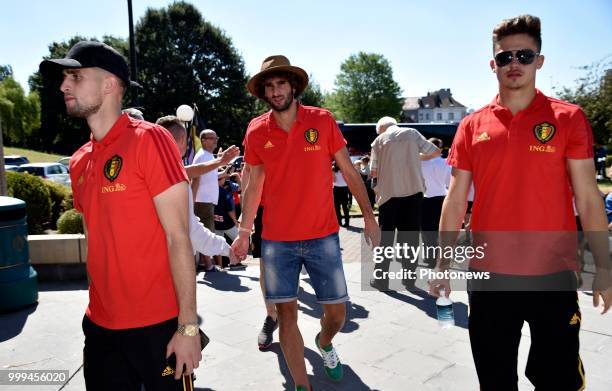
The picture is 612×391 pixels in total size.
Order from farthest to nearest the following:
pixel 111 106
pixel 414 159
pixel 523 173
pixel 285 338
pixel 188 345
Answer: pixel 414 159
pixel 285 338
pixel 523 173
pixel 111 106
pixel 188 345

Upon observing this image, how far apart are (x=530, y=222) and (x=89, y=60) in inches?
85.7

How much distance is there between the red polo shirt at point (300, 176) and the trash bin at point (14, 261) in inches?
141

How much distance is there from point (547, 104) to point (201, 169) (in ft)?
10.8

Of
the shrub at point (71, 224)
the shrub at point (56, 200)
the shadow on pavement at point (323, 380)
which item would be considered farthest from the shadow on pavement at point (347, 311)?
the shrub at point (56, 200)

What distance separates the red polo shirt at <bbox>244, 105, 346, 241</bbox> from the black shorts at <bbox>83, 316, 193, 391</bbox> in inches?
55.4

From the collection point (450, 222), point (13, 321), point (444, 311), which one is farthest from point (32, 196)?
point (450, 222)

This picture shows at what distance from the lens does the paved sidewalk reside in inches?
147

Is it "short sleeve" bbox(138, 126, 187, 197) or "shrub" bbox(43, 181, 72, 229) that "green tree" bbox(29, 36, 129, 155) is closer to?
"shrub" bbox(43, 181, 72, 229)

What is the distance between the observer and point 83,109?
2164mm

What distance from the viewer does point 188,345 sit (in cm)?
204

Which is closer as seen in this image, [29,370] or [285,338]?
[285,338]

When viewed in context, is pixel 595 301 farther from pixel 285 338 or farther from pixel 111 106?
pixel 111 106

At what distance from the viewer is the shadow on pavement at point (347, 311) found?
16.2 ft

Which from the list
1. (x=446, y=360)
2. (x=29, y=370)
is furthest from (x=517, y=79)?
(x=29, y=370)
